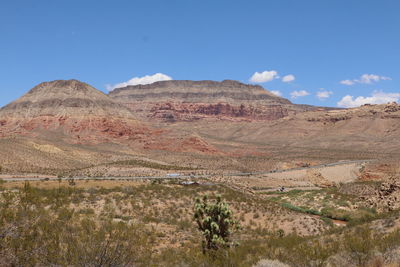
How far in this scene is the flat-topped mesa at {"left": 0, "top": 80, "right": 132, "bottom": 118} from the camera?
11456 cm

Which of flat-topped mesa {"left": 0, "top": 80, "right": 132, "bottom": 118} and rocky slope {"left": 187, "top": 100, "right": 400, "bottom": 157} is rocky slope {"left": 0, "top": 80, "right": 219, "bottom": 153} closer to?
flat-topped mesa {"left": 0, "top": 80, "right": 132, "bottom": 118}

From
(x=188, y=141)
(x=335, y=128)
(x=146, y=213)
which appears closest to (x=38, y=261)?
(x=146, y=213)

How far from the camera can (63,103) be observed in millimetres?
117188

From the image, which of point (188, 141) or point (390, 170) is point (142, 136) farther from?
point (390, 170)

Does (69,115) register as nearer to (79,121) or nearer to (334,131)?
(79,121)

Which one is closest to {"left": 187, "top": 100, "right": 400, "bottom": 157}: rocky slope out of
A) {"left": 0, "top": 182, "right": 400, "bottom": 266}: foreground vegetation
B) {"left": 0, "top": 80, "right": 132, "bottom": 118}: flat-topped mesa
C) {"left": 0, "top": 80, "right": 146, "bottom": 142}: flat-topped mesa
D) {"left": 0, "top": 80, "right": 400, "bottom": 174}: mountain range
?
{"left": 0, "top": 80, "right": 400, "bottom": 174}: mountain range

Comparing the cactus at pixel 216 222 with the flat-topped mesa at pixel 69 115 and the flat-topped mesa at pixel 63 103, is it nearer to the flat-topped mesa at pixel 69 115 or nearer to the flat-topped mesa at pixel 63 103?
the flat-topped mesa at pixel 69 115

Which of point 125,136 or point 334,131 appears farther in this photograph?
point 334,131

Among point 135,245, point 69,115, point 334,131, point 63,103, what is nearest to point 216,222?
point 135,245

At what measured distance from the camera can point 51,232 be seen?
11.6m

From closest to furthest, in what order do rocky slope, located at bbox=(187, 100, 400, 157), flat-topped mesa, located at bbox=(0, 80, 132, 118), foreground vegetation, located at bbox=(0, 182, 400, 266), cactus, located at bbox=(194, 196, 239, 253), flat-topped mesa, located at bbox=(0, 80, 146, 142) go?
foreground vegetation, located at bbox=(0, 182, 400, 266) → cactus, located at bbox=(194, 196, 239, 253) → flat-topped mesa, located at bbox=(0, 80, 146, 142) → flat-topped mesa, located at bbox=(0, 80, 132, 118) → rocky slope, located at bbox=(187, 100, 400, 157)

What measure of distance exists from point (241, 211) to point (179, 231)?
8.89m

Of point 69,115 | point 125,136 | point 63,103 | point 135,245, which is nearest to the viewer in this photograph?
point 135,245

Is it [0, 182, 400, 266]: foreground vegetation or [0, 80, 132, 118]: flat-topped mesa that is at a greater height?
[0, 80, 132, 118]: flat-topped mesa
